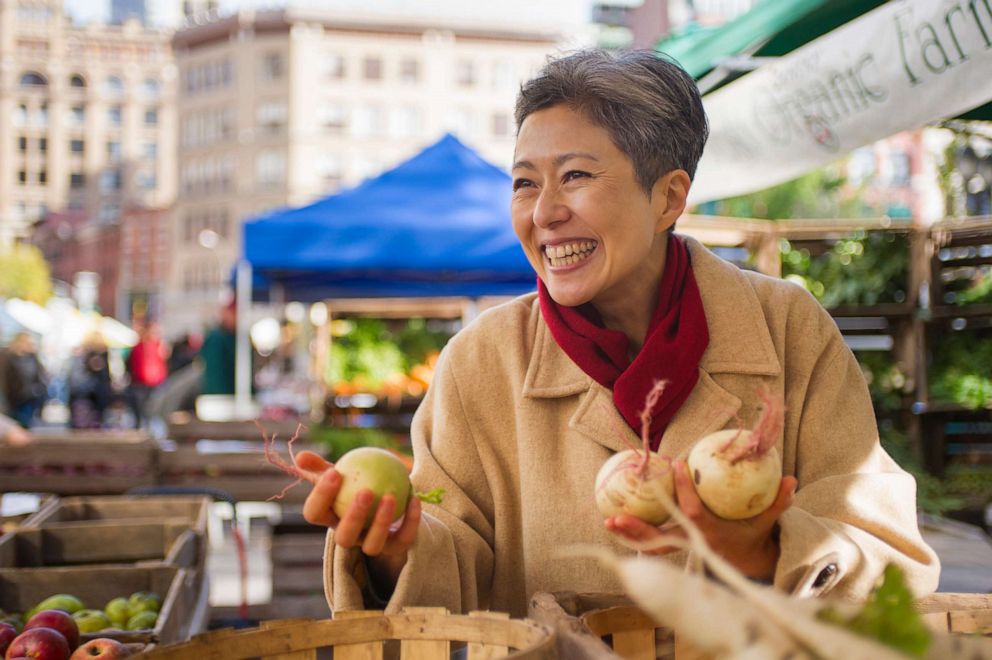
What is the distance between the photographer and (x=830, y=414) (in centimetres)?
204

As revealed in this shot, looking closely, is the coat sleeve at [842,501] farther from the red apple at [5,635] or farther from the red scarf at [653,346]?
the red apple at [5,635]

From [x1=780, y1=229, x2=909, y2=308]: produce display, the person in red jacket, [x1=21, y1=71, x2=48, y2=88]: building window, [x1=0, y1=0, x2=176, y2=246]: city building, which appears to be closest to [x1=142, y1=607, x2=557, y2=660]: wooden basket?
[x1=780, y1=229, x2=909, y2=308]: produce display

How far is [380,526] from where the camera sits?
1.67m

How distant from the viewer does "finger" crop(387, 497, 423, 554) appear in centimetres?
176

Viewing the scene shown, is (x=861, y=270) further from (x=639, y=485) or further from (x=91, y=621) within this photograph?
(x=639, y=485)

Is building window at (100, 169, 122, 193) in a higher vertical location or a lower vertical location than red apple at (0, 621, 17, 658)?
higher

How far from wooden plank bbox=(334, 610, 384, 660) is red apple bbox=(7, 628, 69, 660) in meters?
0.98

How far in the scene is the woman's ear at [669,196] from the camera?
82.7 inches

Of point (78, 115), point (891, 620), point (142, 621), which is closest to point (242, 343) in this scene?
point (142, 621)

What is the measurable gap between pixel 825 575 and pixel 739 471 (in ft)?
0.95

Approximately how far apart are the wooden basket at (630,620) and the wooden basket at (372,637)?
0.22 feet

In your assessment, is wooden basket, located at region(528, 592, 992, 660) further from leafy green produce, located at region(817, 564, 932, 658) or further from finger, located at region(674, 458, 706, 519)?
leafy green produce, located at region(817, 564, 932, 658)

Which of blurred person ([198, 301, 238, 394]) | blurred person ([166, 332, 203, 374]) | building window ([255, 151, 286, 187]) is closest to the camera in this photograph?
blurred person ([198, 301, 238, 394])

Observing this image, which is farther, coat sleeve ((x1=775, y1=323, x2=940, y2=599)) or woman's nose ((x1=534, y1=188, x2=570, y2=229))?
woman's nose ((x1=534, y1=188, x2=570, y2=229))
